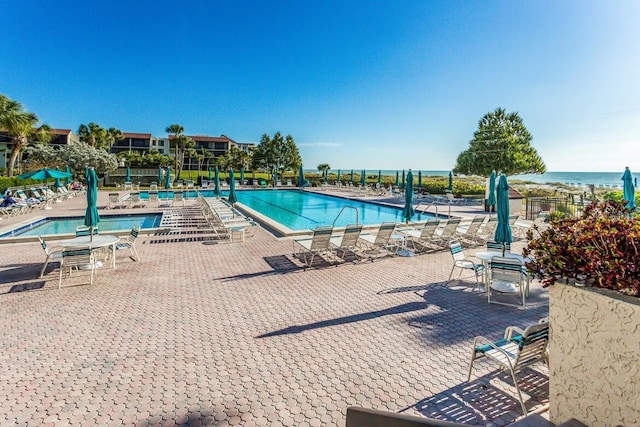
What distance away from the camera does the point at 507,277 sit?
231 inches

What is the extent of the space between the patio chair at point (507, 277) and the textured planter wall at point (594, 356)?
3.32m

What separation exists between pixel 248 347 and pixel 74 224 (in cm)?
1474

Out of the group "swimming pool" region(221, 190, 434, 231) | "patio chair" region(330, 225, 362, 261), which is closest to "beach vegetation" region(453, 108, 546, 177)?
"swimming pool" region(221, 190, 434, 231)

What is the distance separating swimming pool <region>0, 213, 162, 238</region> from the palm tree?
1550 centimetres

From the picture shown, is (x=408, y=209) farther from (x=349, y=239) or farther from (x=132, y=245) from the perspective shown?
(x=132, y=245)

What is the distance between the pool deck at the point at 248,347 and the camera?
317 centimetres

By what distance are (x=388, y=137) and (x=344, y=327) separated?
153 feet

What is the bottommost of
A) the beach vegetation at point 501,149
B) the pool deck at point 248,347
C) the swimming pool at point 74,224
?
the pool deck at point 248,347

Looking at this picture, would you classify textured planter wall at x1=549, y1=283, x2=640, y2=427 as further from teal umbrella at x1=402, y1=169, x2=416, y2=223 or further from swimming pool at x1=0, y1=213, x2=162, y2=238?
swimming pool at x1=0, y1=213, x2=162, y2=238

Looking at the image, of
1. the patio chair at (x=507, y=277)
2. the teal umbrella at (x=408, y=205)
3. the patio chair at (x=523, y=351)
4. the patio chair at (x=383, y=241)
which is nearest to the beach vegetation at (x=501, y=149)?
the teal umbrella at (x=408, y=205)

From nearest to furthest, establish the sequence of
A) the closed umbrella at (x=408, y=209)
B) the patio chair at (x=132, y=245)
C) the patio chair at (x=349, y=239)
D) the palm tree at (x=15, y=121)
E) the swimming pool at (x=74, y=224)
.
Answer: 1. the patio chair at (x=132, y=245)
2. the patio chair at (x=349, y=239)
3. the closed umbrella at (x=408, y=209)
4. the swimming pool at (x=74, y=224)
5. the palm tree at (x=15, y=121)

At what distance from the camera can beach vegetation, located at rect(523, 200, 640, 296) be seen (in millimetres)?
2252

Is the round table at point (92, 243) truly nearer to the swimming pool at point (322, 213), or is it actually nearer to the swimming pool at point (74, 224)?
the swimming pool at point (74, 224)

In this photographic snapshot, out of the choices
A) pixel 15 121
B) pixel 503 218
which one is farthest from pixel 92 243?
pixel 15 121
